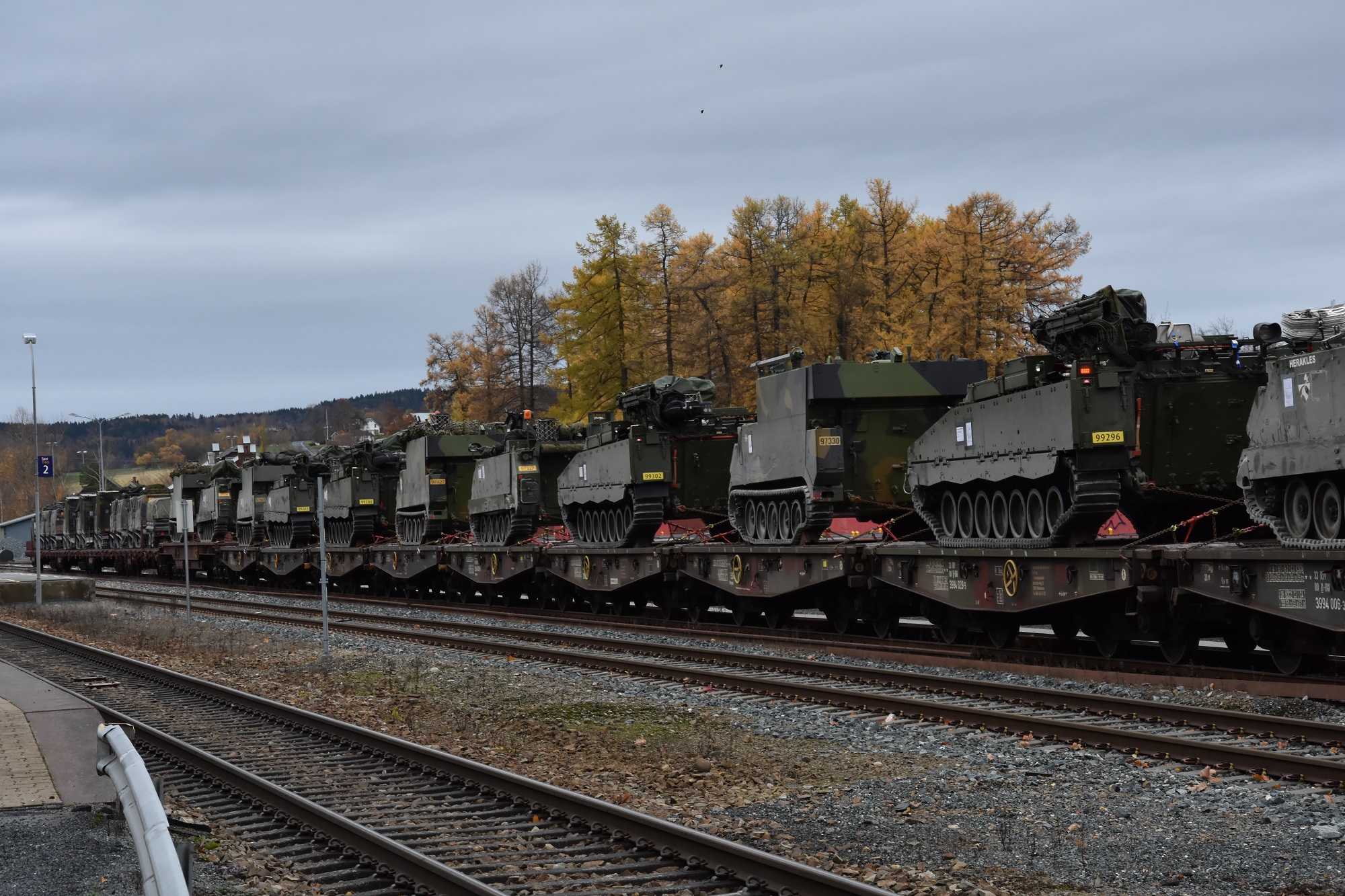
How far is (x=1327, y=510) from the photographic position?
1183 cm

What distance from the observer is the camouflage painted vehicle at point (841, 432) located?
19500 mm

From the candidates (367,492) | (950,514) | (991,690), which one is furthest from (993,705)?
(367,492)

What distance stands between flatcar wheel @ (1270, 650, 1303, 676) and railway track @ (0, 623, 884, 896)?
7030 mm

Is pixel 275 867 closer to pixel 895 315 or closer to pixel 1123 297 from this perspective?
pixel 1123 297

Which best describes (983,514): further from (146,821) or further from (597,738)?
(146,821)

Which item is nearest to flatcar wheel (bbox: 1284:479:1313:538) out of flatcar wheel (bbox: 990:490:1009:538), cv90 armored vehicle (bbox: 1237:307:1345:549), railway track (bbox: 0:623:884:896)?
cv90 armored vehicle (bbox: 1237:307:1345:549)

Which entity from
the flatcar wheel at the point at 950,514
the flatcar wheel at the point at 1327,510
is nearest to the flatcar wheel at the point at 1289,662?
the flatcar wheel at the point at 1327,510

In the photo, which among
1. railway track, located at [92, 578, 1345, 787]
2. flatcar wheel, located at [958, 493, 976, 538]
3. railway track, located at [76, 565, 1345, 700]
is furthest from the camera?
flatcar wheel, located at [958, 493, 976, 538]

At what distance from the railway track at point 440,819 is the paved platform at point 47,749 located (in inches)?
20.4

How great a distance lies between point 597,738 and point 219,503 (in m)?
43.2

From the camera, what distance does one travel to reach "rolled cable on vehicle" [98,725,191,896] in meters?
3.99

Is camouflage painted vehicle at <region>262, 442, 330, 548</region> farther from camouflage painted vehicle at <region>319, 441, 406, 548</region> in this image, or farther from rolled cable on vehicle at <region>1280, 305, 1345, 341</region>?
rolled cable on vehicle at <region>1280, 305, 1345, 341</region>

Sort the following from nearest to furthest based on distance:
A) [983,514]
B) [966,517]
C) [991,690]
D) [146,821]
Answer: [146,821] < [991,690] < [983,514] < [966,517]

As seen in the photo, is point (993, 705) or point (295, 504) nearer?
point (993, 705)
